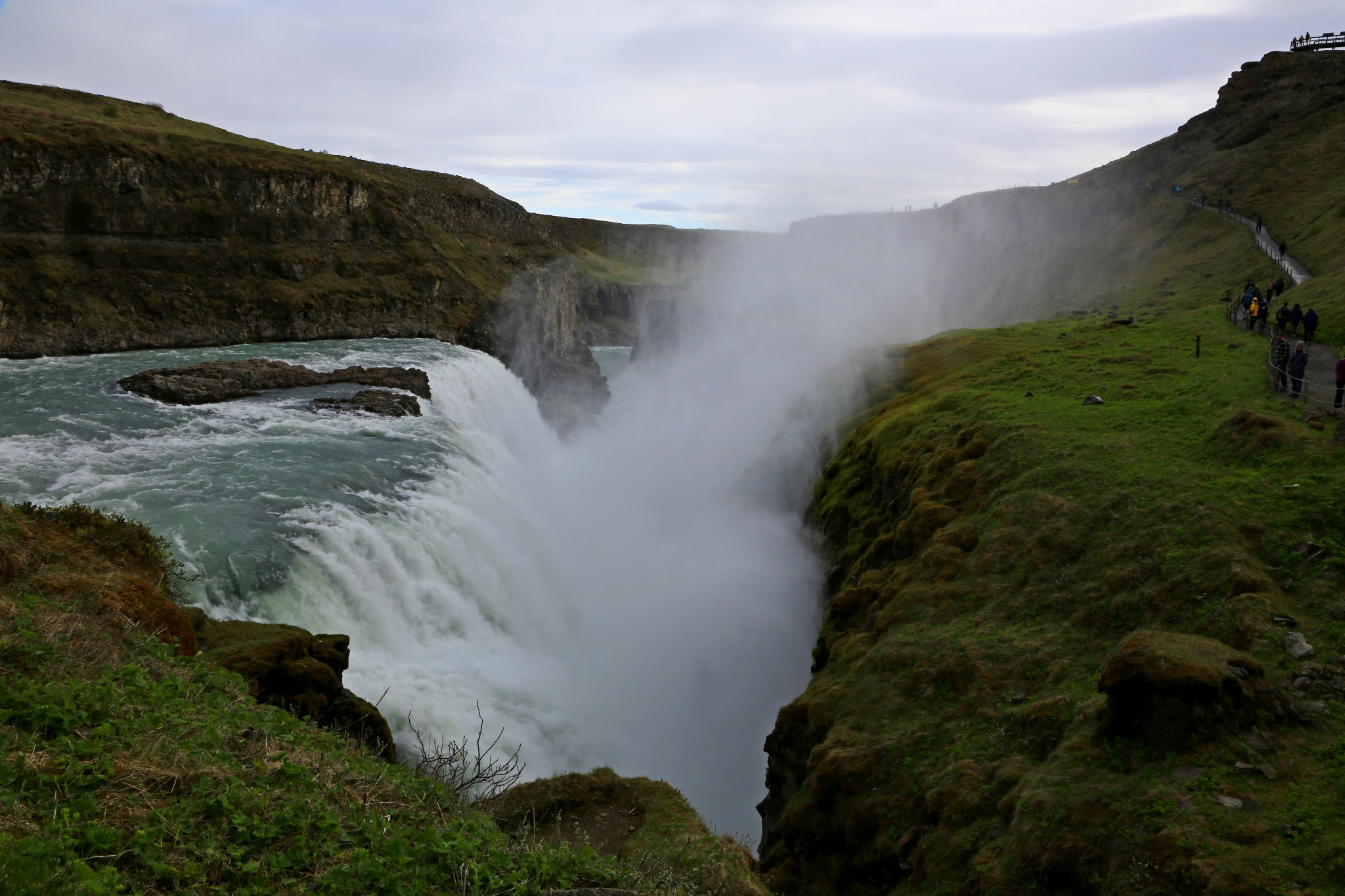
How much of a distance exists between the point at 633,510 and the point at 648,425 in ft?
61.1

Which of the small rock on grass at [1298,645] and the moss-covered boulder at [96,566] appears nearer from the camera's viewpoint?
the moss-covered boulder at [96,566]

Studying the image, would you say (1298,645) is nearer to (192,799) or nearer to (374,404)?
(192,799)

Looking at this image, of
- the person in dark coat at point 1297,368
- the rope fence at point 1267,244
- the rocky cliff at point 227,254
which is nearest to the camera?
the person in dark coat at point 1297,368

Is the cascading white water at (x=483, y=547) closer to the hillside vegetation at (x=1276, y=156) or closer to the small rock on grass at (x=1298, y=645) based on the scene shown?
the small rock on grass at (x=1298, y=645)

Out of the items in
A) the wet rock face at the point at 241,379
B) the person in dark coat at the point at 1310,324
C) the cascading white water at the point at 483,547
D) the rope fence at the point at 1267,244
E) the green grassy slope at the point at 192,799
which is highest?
the rope fence at the point at 1267,244

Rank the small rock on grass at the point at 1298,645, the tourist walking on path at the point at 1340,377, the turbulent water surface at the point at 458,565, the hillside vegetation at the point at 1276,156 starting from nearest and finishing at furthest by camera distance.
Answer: the small rock on grass at the point at 1298,645 → the tourist walking on path at the point at 1340,377 → the turbulent water surface at the point at 458,565 → the hillside vegetation at the point at 1276,156

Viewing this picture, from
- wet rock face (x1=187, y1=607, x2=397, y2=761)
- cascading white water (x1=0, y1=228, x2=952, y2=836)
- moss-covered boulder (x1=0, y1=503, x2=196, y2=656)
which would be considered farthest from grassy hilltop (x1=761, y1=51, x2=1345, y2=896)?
moss-covered boulder (x1=0, y1=503, x2=196, y2=656)

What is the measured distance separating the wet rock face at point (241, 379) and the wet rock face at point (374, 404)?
222cm

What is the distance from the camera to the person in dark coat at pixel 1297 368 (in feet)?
68.8

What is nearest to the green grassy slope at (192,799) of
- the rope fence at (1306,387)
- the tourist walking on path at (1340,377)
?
the tourist walking on path at (1340,377)

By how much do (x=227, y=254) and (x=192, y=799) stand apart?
55.6m

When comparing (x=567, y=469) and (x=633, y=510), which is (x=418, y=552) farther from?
(x=567, y=469)

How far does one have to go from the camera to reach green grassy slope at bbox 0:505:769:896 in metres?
5.98

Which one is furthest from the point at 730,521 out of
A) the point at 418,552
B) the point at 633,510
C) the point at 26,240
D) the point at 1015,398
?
the point at 26,240
